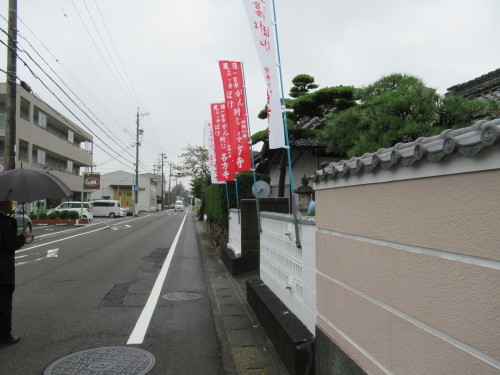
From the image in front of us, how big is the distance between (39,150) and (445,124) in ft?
107

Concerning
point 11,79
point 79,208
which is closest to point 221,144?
point 11,79

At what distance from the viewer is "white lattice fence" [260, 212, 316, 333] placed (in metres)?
3.75

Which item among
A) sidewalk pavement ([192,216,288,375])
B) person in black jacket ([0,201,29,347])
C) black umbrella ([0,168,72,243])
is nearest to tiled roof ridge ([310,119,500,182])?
sidewalk pavement ([192,216,288,375])

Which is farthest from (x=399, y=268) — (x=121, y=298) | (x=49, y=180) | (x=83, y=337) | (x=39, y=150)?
(x=39, y=150)

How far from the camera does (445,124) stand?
22.2 feet

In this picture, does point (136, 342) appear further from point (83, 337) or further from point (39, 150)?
point (39, 150)

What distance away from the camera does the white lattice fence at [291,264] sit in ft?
12.3

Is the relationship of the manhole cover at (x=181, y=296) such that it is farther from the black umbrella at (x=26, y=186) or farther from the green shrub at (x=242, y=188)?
the green shrub at (x=242, y=188)

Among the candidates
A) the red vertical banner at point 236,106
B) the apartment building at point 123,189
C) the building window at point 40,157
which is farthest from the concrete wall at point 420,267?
the apartment building at point 123,189

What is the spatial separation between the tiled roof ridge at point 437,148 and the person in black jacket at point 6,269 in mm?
4086

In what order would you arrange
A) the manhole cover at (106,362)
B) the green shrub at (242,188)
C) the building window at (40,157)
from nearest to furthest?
the manhole cover at (106,362), the green shrub at (242,188), the building window at (40,157)

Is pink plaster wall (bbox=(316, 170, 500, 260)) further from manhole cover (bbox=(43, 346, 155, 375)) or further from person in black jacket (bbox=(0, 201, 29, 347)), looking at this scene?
person in black jacket (bbox=(0, 201, 29, 347))

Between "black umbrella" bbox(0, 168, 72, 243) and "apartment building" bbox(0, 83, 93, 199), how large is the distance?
1986 centimetres

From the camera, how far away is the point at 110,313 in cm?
593
